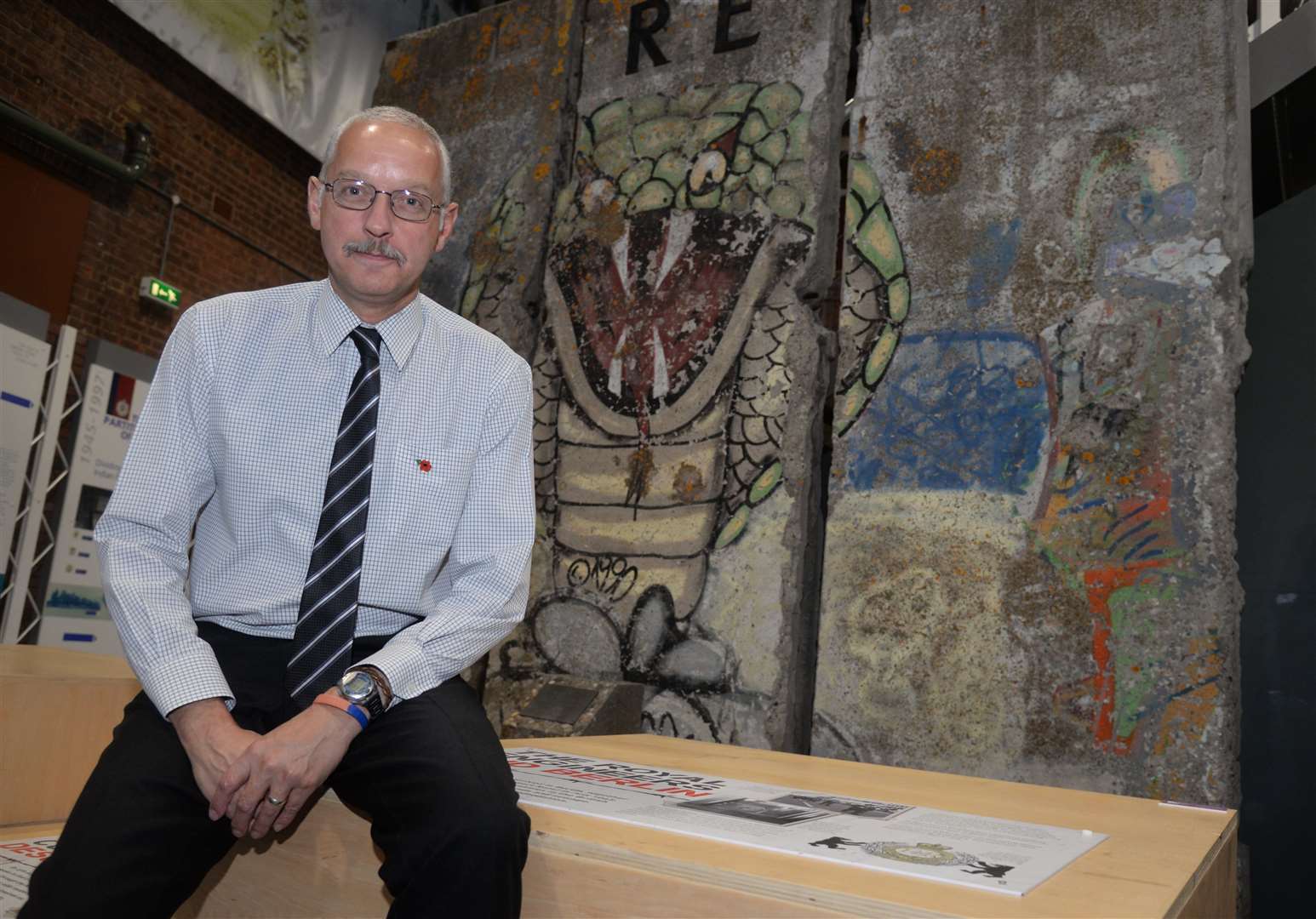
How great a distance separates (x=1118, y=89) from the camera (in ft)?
12.5

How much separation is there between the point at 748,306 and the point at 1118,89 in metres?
1.64

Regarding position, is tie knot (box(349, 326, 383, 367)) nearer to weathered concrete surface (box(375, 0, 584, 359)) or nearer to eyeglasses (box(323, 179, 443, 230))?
eyeglasses (box(323, 179, 443, 230))

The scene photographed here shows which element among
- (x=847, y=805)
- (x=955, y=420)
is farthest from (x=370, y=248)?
(x=955, y=420)

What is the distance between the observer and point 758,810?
181cm

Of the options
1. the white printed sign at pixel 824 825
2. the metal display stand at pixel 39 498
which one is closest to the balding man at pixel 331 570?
the white printed sign at pixel 824 825

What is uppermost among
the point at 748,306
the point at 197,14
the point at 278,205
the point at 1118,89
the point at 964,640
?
the point at 197,14

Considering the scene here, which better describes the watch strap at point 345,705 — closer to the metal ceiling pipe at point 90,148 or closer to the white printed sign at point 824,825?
the white printed sign at point 824,825

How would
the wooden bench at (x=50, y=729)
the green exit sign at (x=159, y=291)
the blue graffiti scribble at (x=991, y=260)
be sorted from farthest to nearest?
1. the green exit sign at (x=159, y=291)
2. the blue graffiti scribble at (x=991, y=260)
3. the wooden bench at (x=50, y=729)

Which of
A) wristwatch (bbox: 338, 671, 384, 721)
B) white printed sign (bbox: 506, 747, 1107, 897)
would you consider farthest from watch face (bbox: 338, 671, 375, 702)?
white printed sign (bbox: 506, 747, 1107, 897)

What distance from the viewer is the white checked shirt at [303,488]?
177 cm

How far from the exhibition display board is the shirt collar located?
16.0 ft

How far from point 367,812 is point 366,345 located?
872 millimetres

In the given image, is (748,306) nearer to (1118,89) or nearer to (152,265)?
(1118,89)

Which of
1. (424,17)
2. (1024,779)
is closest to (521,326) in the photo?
(1024,779)
